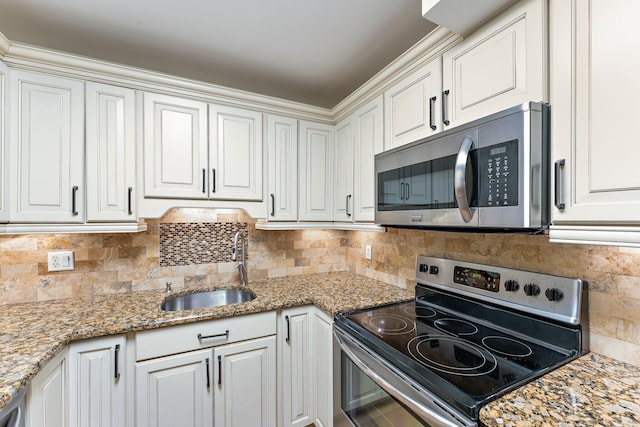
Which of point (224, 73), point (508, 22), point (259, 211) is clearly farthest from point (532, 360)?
point (224, 73)

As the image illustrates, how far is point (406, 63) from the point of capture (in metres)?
1.50

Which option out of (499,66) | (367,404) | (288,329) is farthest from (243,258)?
(499,66)

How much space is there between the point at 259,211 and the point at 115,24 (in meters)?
1.24

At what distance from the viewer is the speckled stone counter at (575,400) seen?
739mm

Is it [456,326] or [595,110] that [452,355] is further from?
[595,110]

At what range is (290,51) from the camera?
1.70 metres

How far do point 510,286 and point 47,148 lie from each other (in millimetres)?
2331

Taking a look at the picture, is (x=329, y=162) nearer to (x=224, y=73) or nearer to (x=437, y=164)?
(x=224, y=73)

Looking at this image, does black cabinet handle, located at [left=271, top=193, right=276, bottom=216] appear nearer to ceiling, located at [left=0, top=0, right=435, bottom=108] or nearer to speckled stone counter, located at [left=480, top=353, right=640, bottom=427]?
ceiling, located at [left=0, top=0, right=435, bottom=108]

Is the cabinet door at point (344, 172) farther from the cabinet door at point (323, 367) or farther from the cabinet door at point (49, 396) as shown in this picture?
the cabinet door at point (49, 396)

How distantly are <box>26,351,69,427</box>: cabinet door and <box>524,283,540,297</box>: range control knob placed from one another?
194 centimetres

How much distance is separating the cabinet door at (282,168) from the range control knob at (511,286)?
4.43 ft

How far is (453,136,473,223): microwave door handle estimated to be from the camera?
1.04 metres

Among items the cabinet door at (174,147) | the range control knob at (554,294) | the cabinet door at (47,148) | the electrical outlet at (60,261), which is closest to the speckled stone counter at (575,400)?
the range control knob at (554,294)
